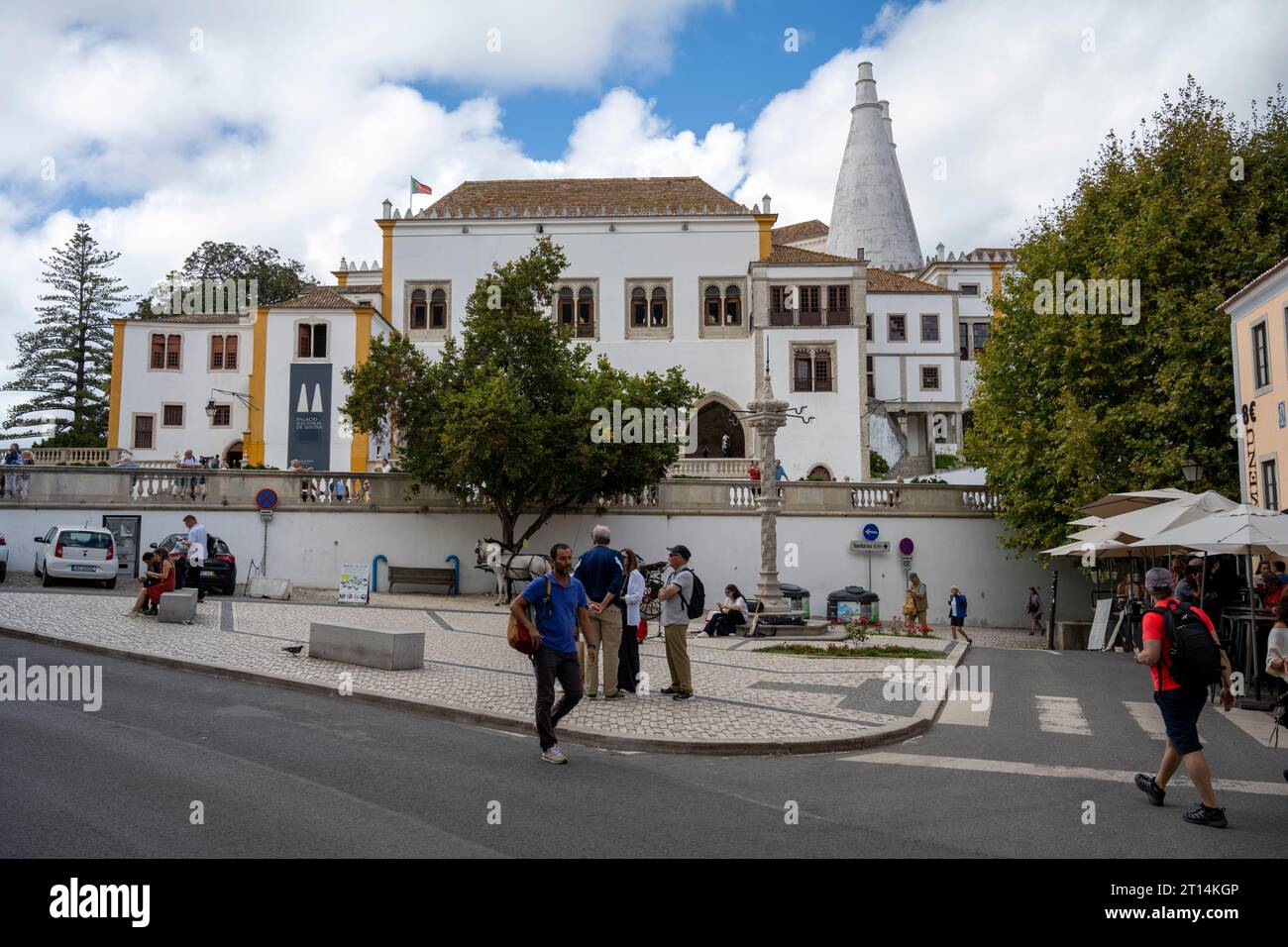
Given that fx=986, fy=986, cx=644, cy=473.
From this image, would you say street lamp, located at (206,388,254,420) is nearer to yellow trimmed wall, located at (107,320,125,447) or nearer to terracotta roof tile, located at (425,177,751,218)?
yellow trimmed wall, located at (107,320,125,447)

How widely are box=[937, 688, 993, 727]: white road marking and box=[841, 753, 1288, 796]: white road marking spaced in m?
2.08

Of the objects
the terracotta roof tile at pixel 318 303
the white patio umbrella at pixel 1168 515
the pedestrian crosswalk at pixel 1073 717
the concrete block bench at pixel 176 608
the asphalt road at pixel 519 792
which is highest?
the terracotta roof tile at pixel 318 303

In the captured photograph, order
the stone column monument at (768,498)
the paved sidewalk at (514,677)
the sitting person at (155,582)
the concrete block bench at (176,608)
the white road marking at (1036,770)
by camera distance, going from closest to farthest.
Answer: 1. the white road marking at (1036,770)
2. the paved sidewalk at (514,677)
3. the concrete block bench at (176,608)
4. the sitting person at (155,582)
5. the stone column monument at (768,498)

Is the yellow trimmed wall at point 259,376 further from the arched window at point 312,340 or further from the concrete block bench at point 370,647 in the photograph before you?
the concrete block bench at point 370,647

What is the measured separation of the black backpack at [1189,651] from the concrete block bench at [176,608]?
14.9 meters

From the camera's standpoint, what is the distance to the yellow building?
68.0 ft

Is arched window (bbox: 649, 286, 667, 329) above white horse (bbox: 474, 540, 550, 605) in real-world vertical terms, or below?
above

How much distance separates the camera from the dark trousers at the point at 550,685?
852 centimetres

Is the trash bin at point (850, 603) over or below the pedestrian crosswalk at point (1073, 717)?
over

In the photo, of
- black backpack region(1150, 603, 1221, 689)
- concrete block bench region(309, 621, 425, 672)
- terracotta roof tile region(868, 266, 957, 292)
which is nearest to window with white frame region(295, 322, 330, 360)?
terracotta roof tile region(868, 266, 957, 292)

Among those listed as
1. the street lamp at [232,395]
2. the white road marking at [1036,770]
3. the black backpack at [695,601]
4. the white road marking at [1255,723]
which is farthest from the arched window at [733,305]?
the white road marking at [1036,770]

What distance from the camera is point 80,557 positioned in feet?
75.0

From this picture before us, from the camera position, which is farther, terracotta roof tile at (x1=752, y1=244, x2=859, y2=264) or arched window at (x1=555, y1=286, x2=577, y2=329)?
arched window at (x1=555, y1=286, x2=577, y2=329)
